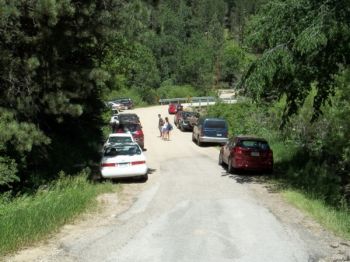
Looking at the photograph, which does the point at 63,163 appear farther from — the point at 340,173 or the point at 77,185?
the point at 340,173

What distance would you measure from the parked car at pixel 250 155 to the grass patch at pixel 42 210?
6.31 meters

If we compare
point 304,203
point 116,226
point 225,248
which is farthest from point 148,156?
point 225,248

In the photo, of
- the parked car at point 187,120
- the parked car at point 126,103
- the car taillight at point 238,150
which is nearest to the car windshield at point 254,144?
the car taillight at point 238,150

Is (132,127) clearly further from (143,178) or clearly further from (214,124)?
(143,178)

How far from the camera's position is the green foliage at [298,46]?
60.6 feet

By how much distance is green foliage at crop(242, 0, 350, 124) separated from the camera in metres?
18.5

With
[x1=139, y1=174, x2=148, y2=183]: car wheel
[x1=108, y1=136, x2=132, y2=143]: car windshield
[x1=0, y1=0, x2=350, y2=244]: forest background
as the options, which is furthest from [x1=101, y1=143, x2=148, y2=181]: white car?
[x1=108, y1=136, x2=132, y2=143]: car windshield

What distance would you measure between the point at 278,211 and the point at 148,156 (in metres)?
16.0

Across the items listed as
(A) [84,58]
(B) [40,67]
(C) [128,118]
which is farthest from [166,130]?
(B) [40,67]

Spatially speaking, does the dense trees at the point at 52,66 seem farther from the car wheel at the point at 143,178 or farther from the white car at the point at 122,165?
the car wheel at the point at 143,178

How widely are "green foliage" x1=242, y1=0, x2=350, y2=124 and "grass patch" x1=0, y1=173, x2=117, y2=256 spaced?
6.79 m

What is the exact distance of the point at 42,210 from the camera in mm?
13336

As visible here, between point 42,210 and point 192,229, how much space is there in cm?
347

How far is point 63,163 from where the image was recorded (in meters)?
22.5
